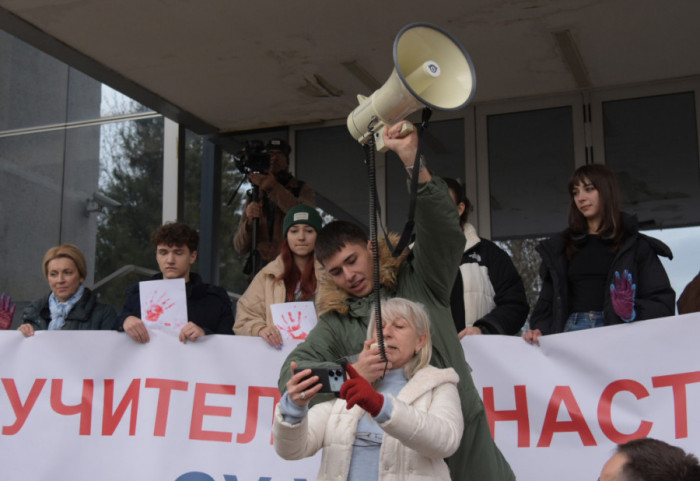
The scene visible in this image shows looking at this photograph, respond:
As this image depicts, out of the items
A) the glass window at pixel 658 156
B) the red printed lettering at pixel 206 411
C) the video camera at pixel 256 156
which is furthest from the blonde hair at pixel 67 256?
the glass window at pixel 658 156

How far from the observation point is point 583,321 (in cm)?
442

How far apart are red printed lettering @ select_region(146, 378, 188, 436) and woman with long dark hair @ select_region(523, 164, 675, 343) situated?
1779 millimetres

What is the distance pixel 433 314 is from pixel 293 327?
5.26ft

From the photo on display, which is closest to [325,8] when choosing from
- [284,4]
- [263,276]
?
[284,4]

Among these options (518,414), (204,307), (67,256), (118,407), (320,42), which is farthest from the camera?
(320,42)

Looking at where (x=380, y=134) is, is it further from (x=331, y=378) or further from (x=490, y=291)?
(x=490, y=291)

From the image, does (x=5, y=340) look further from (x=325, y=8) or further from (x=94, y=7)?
(x=325, y=8)

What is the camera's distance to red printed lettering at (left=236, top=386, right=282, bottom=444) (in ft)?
14.9

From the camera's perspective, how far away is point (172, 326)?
15.7 ft

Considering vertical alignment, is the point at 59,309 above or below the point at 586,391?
above

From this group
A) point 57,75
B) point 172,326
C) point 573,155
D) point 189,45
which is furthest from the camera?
point 57,75

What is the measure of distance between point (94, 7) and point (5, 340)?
214cm

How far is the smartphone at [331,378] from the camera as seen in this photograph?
257 centimetres

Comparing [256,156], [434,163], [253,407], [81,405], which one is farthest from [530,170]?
[81,405]
